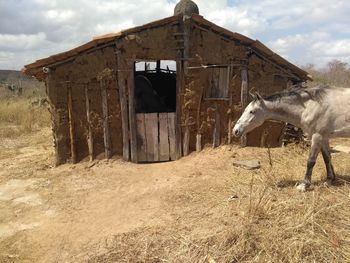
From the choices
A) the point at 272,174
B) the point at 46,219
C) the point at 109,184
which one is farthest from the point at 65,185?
the point at 272,174

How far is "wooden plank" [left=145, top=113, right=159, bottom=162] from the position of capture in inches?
387


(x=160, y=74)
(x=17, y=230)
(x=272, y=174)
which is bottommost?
(x=17, y=230)

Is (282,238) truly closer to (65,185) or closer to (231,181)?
(231,181)

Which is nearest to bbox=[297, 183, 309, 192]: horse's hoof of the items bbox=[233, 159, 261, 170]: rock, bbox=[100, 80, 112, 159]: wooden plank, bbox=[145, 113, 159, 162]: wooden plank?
bbox=[233, 159, 261, 170]: rock

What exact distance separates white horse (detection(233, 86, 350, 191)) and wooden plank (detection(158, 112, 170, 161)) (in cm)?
313

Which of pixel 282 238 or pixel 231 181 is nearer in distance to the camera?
pixel 282 238

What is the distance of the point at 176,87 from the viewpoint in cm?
971

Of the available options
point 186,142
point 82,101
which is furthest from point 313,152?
point 82,101

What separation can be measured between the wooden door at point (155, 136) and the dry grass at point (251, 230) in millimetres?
2936

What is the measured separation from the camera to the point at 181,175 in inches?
342

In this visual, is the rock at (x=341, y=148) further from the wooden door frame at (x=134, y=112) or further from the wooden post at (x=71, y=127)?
the wooden post at (x=71, y=127)

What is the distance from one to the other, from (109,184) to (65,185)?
0.99m

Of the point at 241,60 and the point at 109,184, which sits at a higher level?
the point at 241,60

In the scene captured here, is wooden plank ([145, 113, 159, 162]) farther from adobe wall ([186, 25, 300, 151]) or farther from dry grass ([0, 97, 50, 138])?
dry grass ([0, 97, 50, 138])
